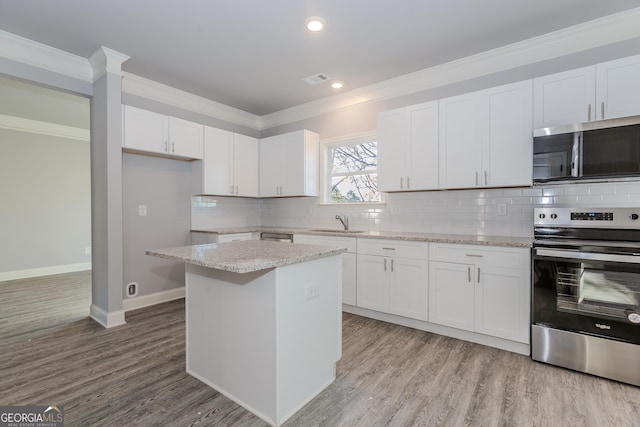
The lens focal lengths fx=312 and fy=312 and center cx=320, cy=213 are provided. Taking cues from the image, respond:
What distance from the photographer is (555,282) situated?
2223mm

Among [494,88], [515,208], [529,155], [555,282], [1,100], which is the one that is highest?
[1,100]

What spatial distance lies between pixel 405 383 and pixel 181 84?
12.4ft

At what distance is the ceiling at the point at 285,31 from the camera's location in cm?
229

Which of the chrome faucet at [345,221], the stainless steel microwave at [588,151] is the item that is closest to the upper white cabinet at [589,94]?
the stainless steel microwave at [588,151]

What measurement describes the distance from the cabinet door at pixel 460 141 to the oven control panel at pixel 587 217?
58cm

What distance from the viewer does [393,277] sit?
306cm

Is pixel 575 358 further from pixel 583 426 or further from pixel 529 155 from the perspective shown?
pixel 529 155

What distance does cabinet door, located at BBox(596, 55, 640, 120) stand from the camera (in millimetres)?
2256

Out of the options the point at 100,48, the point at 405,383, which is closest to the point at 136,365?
the point at 405,383

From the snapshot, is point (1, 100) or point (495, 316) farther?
point (1, 100)

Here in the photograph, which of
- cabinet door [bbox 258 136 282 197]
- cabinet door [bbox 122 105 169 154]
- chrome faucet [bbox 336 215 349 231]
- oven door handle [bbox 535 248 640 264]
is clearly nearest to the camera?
oven door handle [bbox 535 248 640 264]

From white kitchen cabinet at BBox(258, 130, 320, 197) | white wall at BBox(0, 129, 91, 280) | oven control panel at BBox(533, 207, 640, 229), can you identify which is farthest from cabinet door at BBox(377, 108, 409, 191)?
white wall at BBox(0, 129, 91, 280)

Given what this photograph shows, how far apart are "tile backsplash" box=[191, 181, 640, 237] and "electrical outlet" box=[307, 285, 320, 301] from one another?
191cm

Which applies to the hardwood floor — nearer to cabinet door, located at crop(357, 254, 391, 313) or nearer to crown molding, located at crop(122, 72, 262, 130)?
cabinet door, located at crop(357, 254, 391, 313)
